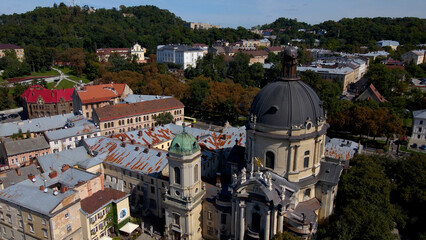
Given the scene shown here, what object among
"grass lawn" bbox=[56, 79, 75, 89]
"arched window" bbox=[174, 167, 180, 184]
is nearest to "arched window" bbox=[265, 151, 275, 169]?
"arched window" bbox=[174, 167, 180, 184]

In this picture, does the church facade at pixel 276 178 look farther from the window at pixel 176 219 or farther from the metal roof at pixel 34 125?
the metal roof at pixel 34 125

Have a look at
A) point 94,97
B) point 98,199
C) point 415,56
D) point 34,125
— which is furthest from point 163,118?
point 415,56

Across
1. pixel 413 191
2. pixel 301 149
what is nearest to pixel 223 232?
pixel 301 149

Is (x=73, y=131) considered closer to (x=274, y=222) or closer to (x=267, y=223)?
(x=267, y=223)

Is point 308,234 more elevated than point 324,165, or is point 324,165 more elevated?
point 324,165

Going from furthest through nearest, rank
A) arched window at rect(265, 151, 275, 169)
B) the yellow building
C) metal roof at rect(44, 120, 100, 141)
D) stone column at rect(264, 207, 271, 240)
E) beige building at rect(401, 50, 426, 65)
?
beige building at rect(401, 50, 426, 65) < metal roof at rect(44, 120, 100, 141) < the yellow building < arched window at rect(265, 151, 275, 169) < stone column at rect(264, 207, 271, 240)

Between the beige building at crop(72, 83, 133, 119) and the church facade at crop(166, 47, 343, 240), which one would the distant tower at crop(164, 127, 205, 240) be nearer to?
the church facade at crop(166, 47, 343, 240)

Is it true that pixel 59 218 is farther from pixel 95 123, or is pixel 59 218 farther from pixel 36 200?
pixel 95 123

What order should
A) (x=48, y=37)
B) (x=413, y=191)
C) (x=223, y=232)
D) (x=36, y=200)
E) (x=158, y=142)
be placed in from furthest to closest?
1. (x=48, y=37)
2. (x=158, y=142)
3. (x=413, y=191)
4. (x=223, y=232)
5. (x=36, y=200)
